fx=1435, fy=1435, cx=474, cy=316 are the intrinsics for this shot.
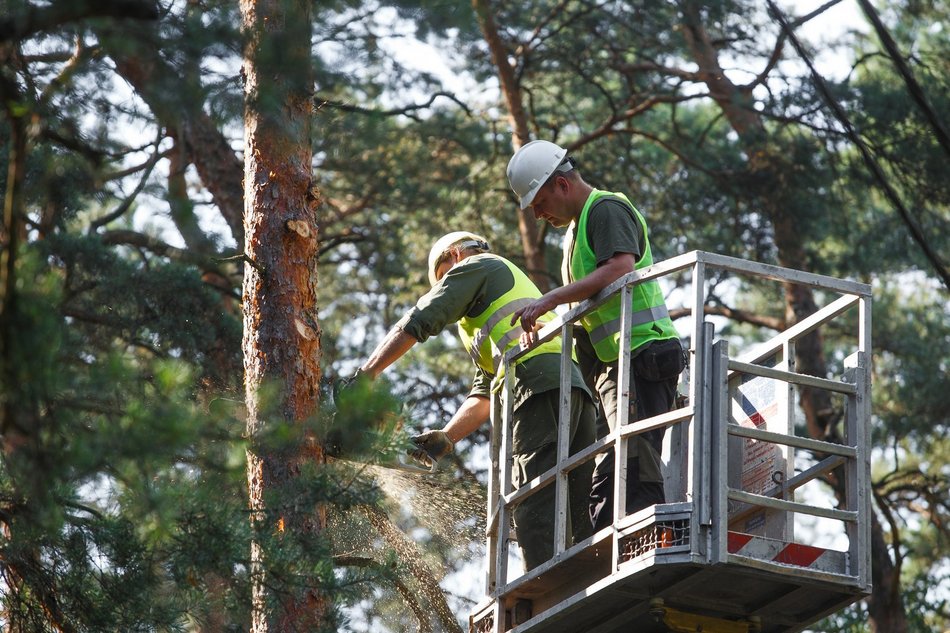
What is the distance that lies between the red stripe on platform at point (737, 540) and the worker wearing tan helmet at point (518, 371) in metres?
0.93

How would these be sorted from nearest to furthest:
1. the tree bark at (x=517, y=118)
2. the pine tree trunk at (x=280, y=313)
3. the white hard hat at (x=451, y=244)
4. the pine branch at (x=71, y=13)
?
the pine branch at (x=71, y=13) < the pine tree trunk at (x=280, y=313) < the white hard hat at (x=451, y=244) < the tree bark at (x=517, y=118)

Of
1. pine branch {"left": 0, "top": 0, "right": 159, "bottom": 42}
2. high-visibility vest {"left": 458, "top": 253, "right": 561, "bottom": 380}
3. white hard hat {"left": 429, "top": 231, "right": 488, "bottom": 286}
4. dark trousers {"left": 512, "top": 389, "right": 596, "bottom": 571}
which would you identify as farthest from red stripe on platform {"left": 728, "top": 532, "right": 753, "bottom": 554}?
pine branch {"left": 0, "top": 0, "right": 159, "bottom": 42}

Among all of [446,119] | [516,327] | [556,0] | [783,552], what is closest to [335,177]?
[446,119]

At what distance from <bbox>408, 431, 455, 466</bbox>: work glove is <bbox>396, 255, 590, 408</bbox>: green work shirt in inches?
19.3

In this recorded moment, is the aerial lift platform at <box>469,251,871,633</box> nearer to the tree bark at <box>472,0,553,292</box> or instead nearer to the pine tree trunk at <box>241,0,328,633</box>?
the pine tree trunk at <box>241,0,328,633</box>

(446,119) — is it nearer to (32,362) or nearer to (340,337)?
(340,337)

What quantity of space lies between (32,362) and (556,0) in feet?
41.8

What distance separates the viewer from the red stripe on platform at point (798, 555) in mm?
6297

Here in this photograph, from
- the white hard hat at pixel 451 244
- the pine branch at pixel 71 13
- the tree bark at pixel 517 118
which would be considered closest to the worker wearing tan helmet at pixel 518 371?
the white hard hat at pixel 451 244

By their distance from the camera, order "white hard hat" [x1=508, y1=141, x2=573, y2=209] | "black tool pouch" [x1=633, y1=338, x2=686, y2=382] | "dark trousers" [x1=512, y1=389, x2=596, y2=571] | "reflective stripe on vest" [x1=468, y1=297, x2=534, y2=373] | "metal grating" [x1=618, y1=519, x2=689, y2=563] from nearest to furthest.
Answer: "metal grating" [x1=618, y1=519, x2=689, y2=563] → "black tool pouch" [x1=633, y1=338, x2=686, y2=382] → "dark trousers" [x1=512, y1=389, x2=596, y2=571] → "white hard hat" [x1=508, y1=141, x2=573, y2=209] → "reflective stripe on vest" [x1=468, y1=297, x2=534, y2=373]

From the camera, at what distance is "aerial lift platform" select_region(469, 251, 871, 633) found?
20.2ft

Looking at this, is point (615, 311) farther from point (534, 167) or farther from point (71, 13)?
point (71, 13)

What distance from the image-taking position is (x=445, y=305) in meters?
7.32

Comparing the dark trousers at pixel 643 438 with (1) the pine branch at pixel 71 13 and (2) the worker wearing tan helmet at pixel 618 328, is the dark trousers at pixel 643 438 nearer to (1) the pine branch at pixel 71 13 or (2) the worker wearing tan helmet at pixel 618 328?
(2) the worker wearing tan helmet at pixel 618 328
